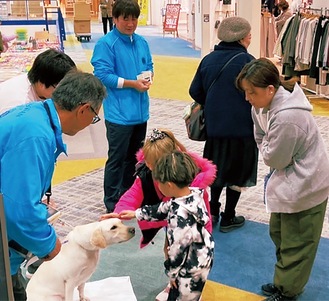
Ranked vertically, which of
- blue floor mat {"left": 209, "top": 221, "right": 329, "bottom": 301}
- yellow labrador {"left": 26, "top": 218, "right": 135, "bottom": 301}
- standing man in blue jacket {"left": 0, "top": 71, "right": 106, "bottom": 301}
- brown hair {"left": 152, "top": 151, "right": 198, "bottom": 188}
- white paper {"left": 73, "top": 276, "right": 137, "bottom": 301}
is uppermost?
standing man in blue jacket {"left": 0, "top": 71, "right": 106, "bottom": 301}

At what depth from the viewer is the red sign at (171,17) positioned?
18.6 metres

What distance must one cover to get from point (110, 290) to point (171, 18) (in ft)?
55.1

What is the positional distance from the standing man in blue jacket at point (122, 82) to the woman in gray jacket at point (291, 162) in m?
1.41

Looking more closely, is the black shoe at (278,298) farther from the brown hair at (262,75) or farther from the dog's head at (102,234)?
the brown hair at (262,75)

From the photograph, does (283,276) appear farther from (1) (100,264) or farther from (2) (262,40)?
(2) (262,40)

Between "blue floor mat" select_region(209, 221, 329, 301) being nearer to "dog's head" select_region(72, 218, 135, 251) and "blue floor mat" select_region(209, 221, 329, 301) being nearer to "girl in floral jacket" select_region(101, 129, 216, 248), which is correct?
"girl in floral jacket" select_region(101, 129, 216, 248)

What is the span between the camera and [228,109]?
384cm

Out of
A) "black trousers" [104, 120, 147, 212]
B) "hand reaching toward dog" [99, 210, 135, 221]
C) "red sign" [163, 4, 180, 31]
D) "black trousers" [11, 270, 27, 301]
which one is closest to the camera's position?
"black trousers" [11, 270, 27, 301]

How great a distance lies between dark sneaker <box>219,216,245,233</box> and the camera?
13.8ft

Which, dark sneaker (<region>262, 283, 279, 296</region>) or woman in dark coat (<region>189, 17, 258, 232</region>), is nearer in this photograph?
dark sneaker (<region>262, 283, 279, 296</region>)

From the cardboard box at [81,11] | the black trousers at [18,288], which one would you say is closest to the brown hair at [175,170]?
the black trousers at [18,288]

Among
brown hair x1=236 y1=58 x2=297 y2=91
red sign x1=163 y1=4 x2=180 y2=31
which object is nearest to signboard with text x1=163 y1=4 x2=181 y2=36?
red sign x1=163 y1=4 x2=180 y2=31

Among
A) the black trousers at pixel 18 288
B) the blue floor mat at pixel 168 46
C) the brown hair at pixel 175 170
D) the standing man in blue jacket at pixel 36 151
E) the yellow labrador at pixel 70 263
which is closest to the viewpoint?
the standing man in blue jacket at pixel 36 151

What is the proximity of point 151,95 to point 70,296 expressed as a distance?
23.5 ft
